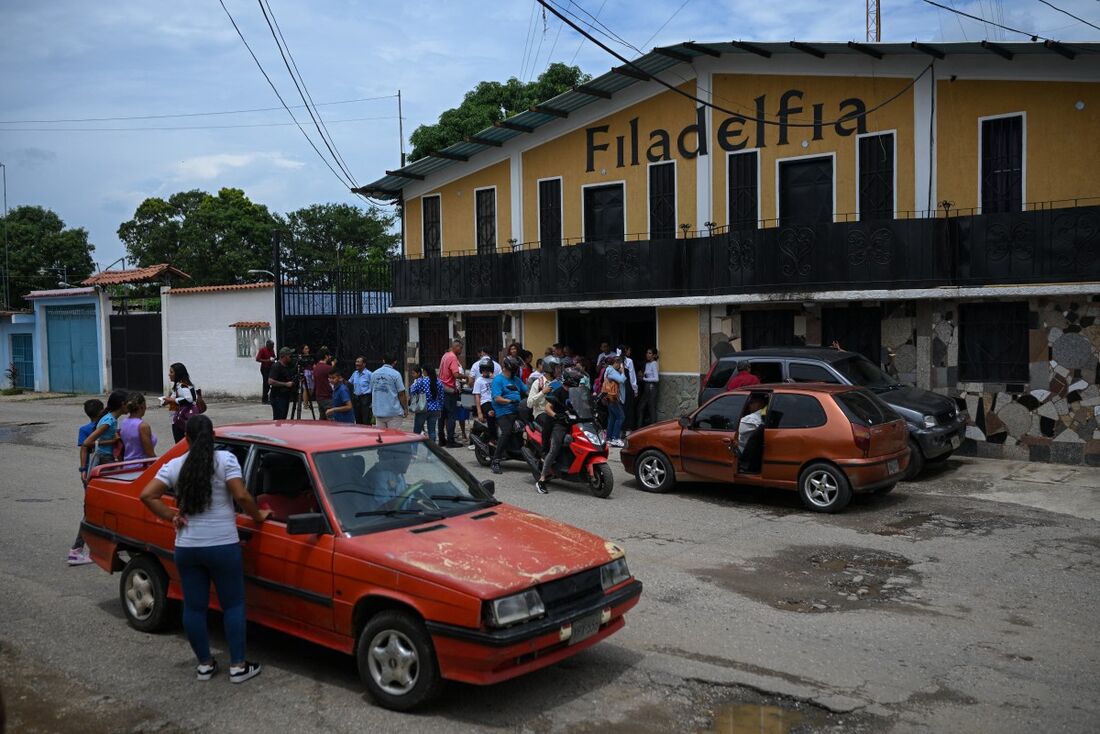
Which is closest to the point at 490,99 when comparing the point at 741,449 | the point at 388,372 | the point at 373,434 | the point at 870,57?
the point at 870,57

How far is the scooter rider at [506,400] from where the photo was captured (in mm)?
13016

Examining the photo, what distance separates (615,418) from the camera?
16.3 meters

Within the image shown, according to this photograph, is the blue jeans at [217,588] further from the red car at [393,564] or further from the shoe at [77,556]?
the shoe at [77,556]

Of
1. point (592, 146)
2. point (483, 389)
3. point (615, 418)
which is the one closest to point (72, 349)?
point (592, 146)

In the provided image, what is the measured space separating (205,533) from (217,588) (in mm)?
379

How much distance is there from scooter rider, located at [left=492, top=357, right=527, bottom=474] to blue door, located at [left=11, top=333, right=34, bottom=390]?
2631 cm

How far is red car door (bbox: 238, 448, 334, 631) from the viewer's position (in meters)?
5.49

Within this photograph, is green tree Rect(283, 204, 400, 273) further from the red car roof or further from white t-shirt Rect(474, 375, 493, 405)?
the red car roof

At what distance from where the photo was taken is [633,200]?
19375 mm

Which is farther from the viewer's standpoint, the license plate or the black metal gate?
the black metal gate

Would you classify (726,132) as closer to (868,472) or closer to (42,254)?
(868,472)

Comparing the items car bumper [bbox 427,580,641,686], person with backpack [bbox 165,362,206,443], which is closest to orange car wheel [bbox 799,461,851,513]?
car bumper [bbox 427,580,641,686]

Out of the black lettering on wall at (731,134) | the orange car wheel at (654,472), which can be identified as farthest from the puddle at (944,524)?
the black lettering on wall at (731,134)

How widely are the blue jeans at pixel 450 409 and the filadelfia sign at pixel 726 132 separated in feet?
22.6
